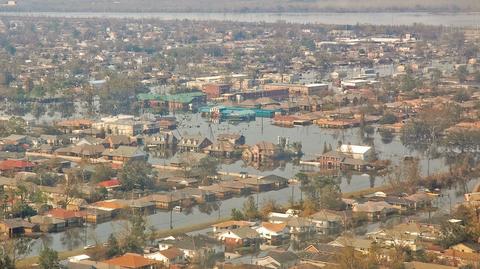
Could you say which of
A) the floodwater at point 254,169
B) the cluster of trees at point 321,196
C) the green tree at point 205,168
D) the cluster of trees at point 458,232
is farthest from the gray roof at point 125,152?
the cluster of trees at point 458,232

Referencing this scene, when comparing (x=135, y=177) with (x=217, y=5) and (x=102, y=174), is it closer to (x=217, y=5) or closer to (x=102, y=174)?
(x=102, y=174)

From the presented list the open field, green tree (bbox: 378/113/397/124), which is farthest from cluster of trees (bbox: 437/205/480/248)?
the open field

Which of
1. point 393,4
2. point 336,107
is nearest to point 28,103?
point 336,107

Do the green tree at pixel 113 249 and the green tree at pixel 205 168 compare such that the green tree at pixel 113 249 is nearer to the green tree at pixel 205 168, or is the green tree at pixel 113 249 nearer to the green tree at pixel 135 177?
the green tree at pixel 135 177

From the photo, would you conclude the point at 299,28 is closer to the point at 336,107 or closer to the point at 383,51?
the point at 383,51

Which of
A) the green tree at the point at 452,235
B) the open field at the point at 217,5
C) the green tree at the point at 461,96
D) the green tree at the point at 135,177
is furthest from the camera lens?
the open field at the point at 217,5
